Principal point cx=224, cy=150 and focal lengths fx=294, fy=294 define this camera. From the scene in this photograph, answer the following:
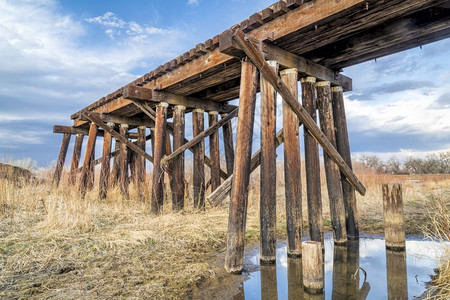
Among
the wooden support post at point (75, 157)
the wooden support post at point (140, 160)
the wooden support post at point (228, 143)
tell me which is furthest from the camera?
the wooden support post at point (75, 157)

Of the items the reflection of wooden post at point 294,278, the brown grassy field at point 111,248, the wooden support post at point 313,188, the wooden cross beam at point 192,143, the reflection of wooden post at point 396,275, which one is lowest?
the reflection of wooden post at point 396,275

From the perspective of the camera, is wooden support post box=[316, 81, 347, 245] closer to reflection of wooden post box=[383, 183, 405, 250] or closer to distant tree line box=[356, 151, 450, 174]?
reflection of wooden post box=[383, 183, 405, 250]

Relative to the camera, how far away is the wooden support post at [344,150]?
16.6 feet

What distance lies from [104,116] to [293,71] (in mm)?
6272

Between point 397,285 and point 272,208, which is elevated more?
point 272,208

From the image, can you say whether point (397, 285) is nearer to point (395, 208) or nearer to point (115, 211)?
point (395, 208)

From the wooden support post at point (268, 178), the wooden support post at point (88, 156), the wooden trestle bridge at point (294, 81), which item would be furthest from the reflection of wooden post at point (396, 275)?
the wooden support post at point (88, 156)

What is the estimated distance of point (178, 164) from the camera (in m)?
6.62

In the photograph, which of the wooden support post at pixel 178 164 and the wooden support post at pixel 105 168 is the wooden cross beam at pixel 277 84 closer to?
the wooden support post at pixel 178 164

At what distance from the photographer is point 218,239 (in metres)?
4.73

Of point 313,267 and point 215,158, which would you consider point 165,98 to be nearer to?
point 215,158

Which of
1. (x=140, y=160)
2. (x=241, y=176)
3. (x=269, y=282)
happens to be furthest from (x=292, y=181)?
(x=140, y=160)

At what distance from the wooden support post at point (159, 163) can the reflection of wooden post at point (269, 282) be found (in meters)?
3.30

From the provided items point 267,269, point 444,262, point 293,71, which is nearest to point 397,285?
point 444,262
